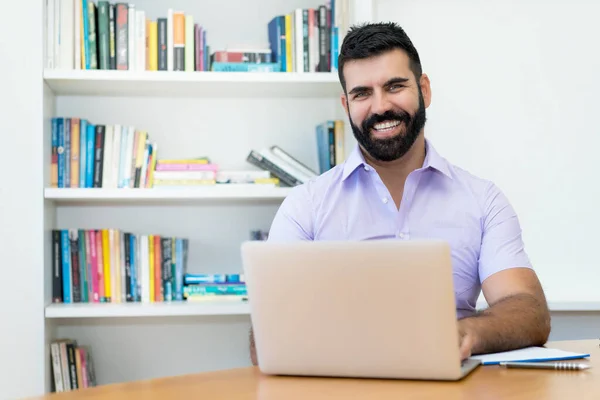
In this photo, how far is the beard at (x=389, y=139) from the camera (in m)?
2.19

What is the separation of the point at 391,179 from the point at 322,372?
3.47 ft

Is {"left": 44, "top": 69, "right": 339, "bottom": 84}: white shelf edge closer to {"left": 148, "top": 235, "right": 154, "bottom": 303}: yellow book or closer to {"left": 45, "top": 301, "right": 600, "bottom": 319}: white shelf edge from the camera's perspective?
{"left": 148, "top": 235, "right": 154, "bottom": 303}: yellow book

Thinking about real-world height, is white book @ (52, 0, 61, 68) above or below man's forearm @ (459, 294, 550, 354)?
above

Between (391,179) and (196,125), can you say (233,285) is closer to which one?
(196,125)

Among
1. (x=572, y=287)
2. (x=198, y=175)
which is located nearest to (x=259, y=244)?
(x=198, y=175)

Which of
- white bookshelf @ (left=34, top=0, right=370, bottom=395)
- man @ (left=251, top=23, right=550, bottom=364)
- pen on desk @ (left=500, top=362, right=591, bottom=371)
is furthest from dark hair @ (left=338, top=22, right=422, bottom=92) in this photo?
pen on desk @ (left=500, top=362, right=591, bottom=371)

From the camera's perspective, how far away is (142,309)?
9.24ft

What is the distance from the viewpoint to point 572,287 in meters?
3.16

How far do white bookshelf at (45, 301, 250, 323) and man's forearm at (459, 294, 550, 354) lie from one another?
4.40 ft

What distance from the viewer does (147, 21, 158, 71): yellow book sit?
9.66 feet

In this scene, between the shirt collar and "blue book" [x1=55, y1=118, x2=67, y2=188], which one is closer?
the shirt collar

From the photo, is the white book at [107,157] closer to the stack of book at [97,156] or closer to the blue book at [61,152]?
the stack of book at [97,156]

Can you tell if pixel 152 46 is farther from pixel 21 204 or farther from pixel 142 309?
pixel 142 309

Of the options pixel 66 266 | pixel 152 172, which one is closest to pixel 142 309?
pixel 66 266
